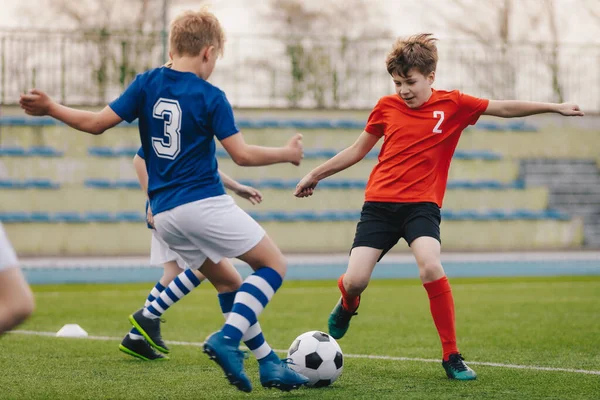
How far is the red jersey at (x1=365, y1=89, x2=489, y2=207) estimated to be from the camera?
5539 millimetres

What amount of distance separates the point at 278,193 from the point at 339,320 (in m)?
12.3

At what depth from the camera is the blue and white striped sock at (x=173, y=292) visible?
590 cm

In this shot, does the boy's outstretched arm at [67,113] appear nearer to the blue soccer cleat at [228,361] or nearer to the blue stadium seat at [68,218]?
the blue soccer cleat at [228,361]

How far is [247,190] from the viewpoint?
17.4 ft

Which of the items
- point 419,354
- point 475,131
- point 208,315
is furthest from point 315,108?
point 419,354

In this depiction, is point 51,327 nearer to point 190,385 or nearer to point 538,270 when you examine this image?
point 190,385

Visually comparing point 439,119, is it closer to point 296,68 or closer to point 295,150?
point 295,150

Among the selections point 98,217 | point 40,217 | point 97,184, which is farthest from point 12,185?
point 98,217

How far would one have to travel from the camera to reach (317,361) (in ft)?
16.3

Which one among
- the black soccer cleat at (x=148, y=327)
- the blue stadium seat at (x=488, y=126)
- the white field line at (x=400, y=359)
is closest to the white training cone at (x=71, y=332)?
the white field line at (x=400, y=359)

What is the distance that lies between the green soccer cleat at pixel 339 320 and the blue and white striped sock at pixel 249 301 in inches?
56.5

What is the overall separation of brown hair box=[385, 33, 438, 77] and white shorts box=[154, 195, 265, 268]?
1.54 metres

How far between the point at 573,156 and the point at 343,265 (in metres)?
8.09

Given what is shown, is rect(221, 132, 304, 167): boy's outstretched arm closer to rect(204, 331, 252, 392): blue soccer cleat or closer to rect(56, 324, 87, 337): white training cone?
rect(204, 331, 252, 392): blue soccer cleat
